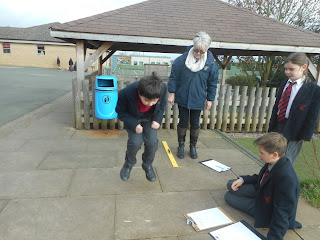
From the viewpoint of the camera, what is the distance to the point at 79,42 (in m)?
5.48

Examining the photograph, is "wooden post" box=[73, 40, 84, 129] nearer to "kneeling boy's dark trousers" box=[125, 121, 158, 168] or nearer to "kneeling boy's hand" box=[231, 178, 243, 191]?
"kneeling boy's dark trousers" box=[125, 121, 158, 168]

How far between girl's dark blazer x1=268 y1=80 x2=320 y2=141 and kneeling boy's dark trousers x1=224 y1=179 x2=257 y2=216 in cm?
83

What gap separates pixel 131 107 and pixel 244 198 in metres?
1.65

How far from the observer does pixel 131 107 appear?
2.76 meters

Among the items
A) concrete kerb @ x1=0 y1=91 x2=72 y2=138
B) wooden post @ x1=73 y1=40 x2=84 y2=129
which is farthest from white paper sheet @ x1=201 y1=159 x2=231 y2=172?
concrete kerb @ x1=0 y1=91 x2=72 y2=138

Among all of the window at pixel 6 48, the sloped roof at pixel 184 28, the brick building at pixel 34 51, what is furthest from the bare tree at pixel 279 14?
the window at pixel 6 48

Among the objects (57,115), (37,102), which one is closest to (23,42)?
(37,102)

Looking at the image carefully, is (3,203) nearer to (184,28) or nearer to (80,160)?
(80,160)

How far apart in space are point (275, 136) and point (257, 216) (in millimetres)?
808

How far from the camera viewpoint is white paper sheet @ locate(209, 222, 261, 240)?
219cm

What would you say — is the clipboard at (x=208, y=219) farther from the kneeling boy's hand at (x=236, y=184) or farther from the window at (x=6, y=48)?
the window at (x=6, y=48)

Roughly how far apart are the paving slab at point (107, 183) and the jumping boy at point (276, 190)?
→ 49.1 inches

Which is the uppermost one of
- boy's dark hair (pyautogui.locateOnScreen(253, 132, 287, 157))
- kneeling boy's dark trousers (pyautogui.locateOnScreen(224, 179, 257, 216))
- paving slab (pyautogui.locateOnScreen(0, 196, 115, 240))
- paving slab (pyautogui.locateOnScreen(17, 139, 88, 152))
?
boy's dark hair (pyautogui.locateOnScreen(253, 132, 287, 157))

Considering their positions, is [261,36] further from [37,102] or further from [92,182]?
[37,102]
